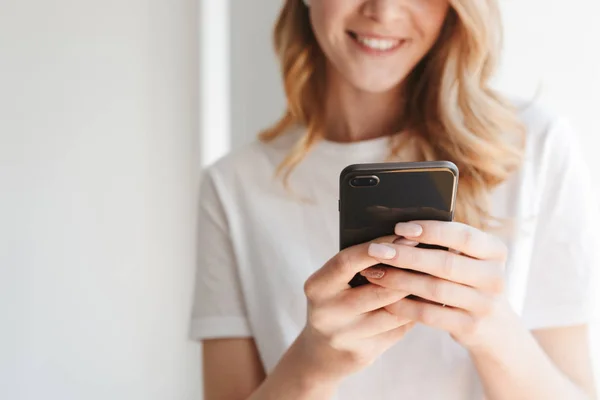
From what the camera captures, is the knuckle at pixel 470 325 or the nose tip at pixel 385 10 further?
the nose tip at pixel 385 10

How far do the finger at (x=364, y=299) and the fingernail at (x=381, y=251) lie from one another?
5cm

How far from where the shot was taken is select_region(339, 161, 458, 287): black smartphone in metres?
0.51

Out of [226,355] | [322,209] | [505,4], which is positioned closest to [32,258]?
[226,355]

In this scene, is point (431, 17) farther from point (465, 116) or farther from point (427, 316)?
point (427, 316)

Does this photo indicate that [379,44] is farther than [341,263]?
Yes

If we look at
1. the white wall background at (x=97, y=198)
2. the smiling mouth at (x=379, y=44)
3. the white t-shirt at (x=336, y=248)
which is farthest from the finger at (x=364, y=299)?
the white wall background at (x=97, y=198)

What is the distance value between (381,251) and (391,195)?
2.1 inches

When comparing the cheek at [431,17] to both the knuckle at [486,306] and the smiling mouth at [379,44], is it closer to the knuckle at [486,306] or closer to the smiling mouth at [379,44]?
the smiling mouth at [379,44]

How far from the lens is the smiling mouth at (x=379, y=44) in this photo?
0.71 meters

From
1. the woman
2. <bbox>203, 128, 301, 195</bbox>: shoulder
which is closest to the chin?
the woman

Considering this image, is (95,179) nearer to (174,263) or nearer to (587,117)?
(174,263)

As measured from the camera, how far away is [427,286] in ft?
1.74

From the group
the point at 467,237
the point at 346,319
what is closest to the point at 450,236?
the point at 467,237

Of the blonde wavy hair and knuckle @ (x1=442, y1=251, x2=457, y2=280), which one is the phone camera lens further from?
the blonde wavy hair
